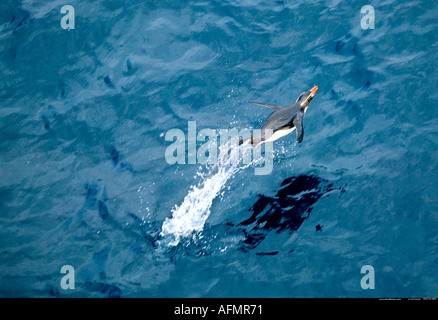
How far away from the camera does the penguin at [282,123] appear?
6562 millimetres

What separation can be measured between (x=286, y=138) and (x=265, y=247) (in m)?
1.85

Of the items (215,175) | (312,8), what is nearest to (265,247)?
(215,175)

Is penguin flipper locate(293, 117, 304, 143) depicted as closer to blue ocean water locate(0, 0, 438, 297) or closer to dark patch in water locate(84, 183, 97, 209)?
blue ocean water locate(0, 0, 438, 297)

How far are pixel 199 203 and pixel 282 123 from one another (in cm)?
173

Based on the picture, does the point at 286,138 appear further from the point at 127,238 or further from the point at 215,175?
the point at 127,238

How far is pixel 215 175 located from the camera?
6.79 m

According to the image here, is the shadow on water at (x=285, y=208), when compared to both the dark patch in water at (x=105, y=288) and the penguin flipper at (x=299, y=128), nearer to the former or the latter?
the penguin flipper at (x=299, y=128)

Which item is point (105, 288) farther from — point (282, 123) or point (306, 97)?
point (306, 97)

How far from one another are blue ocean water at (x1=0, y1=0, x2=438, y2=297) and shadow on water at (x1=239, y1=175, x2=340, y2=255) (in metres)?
0.02

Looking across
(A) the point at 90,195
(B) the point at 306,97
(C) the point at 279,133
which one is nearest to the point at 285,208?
(C) the point at 279,133

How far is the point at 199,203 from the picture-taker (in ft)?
21.6

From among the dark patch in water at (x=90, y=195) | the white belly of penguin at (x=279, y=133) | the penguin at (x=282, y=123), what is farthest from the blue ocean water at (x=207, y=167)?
the penguin at (x=282, y=123)

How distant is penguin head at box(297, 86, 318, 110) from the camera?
6906 millimetres

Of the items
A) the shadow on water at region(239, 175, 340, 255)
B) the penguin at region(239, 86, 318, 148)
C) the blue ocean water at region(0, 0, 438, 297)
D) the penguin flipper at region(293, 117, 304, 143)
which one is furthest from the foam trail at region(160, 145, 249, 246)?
the penguin flipper at region(293, 117, 304, 143)
